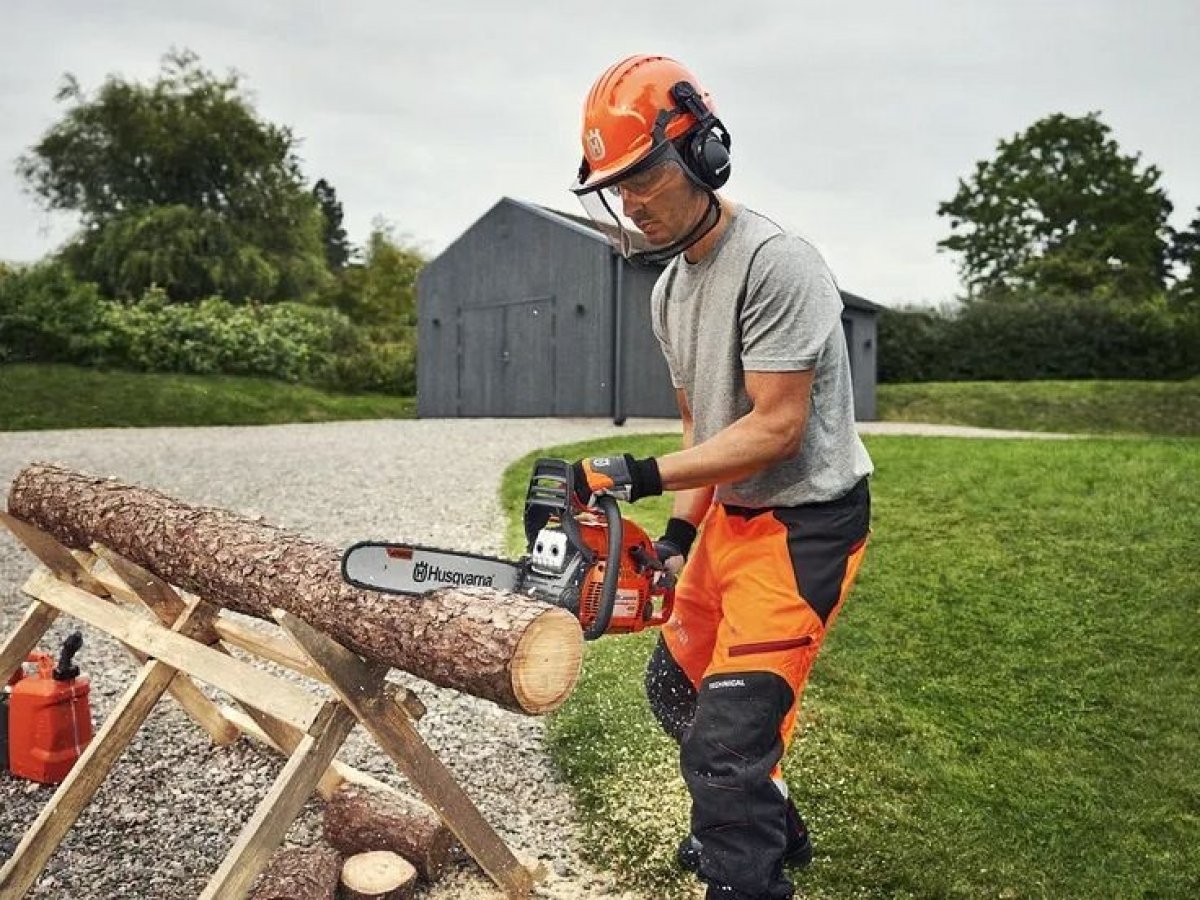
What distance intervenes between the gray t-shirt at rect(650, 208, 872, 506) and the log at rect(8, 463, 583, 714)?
589mm

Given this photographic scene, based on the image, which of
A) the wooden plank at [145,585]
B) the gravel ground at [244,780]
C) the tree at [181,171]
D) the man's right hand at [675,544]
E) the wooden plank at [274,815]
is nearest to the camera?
the wooden plank at [274,815]

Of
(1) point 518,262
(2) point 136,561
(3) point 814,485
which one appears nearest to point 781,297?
(3) point 814,485

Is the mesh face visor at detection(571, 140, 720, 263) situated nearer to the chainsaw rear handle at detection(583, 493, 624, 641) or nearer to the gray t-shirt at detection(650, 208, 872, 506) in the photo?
the gray t-shirt at detection(650, 208, 872, 506)

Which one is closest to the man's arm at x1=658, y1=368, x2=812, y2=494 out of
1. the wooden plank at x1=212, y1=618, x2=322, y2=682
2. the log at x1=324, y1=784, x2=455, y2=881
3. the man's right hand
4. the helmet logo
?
the man's right hand

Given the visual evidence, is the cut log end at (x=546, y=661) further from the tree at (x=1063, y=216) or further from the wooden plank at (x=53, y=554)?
the tree at (x=1063, y=216)

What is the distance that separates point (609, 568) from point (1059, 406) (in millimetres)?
20473

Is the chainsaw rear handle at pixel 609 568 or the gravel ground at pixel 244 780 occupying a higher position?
the chainsaw rear handle at pixel 609 568

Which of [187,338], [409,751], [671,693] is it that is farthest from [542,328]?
[409,751]

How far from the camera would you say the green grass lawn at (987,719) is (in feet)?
11.0

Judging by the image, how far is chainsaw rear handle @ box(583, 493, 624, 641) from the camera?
2258 millimetres

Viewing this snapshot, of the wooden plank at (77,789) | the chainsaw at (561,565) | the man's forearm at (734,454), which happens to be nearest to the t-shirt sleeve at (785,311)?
the man's forearm at (734,454)

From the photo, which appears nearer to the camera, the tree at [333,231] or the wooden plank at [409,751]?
the wooden plank at [409,751]

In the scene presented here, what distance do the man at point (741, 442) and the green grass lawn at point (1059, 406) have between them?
61.6 feet

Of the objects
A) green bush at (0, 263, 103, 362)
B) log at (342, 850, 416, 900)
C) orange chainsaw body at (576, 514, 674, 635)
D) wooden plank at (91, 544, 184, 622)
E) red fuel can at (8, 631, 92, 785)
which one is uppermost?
green bush at (0, 263, 103, 362)
